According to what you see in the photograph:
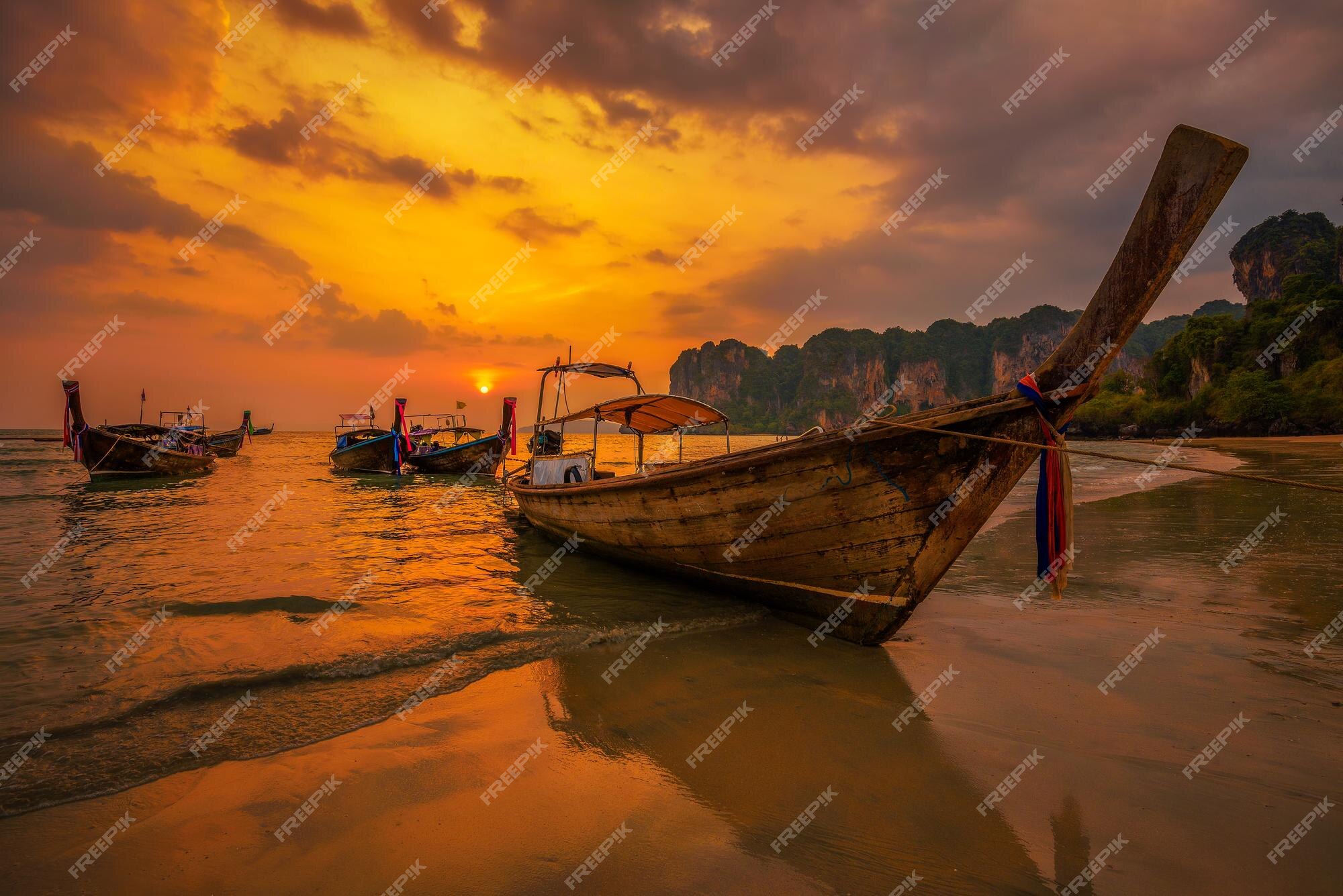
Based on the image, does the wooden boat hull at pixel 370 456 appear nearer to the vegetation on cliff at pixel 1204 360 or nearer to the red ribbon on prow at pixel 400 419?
the red ribbon on prow at pixel 400 419

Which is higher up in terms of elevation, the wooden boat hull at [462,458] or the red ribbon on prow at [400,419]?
the red ribbon on prow at [400,419]

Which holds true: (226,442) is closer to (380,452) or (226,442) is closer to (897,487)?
(380,452)

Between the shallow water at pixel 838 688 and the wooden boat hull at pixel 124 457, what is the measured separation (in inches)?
651

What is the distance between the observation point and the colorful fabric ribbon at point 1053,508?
11.7ft

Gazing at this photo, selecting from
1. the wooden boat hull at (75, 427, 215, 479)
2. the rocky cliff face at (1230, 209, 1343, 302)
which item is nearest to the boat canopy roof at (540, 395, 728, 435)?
the wooden boat hull at (75, 427, 215, 479)

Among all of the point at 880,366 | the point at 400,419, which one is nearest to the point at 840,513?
the point at 400,419

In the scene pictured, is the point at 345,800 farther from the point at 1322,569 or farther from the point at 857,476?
the point at 1322,569

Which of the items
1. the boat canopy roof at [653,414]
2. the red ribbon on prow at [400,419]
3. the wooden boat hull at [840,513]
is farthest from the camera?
the red ribbon on prow at [400,419]

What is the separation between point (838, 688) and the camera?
419cm

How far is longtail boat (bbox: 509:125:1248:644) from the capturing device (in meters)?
3.17

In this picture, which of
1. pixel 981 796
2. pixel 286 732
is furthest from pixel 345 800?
pixel 981 796

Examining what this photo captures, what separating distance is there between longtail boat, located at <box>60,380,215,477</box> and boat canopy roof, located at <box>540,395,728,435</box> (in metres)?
21.7

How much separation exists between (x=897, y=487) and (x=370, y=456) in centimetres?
2935

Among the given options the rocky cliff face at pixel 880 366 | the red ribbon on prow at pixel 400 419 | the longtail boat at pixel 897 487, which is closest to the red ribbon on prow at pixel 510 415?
the red ribbon on prow at pixel 400 419
